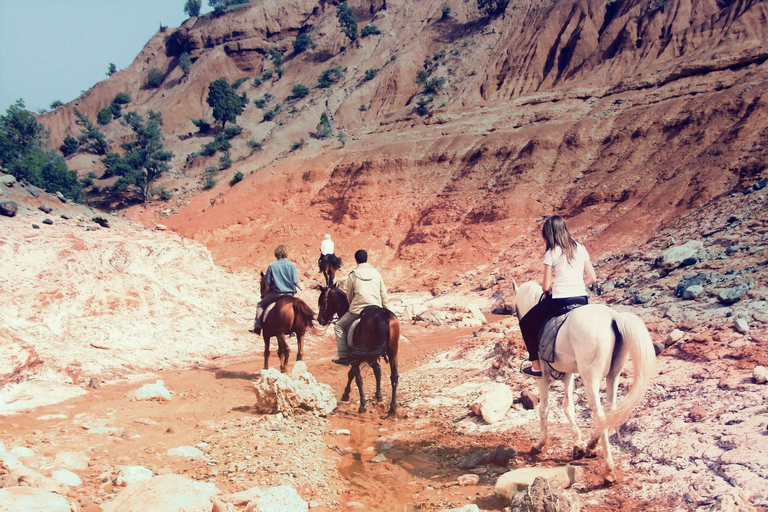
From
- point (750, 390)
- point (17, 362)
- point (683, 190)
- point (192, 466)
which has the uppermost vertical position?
point (683, 190)

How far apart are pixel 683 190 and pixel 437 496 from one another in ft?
66.0

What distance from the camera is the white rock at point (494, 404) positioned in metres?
7.28

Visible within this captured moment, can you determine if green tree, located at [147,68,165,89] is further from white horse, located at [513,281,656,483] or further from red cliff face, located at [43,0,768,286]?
white horse, located at [513,281,656,483]

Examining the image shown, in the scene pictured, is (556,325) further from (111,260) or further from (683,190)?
(683,190)

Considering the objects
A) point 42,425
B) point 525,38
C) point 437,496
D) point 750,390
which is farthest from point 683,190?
point 525,38

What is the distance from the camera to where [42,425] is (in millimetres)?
7301

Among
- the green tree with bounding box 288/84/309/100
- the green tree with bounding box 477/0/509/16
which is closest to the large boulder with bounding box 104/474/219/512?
the green tree with bounding box 477/0/509/16

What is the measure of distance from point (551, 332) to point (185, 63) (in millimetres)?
80221

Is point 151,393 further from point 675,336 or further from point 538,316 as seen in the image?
point 675,336

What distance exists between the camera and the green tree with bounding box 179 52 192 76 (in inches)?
2953

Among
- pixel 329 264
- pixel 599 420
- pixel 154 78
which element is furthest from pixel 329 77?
pixel 599 420

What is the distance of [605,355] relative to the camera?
4980 mm

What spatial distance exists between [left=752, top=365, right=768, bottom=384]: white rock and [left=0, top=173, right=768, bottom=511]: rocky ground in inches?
2.5

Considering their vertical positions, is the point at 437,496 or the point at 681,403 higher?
the point at 681,403
